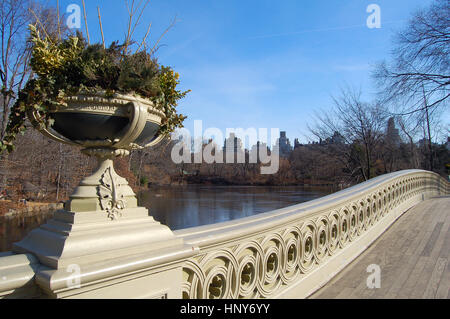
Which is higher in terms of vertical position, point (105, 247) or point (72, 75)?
point (72, 75)

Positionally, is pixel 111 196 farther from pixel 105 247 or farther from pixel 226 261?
pixel 226 261

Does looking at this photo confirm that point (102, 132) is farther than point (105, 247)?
Yes

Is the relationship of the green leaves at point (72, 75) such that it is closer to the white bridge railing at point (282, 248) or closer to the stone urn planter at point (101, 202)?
the stone urn planter at point (101, 202)

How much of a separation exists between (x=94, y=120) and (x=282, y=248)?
1.97 metres

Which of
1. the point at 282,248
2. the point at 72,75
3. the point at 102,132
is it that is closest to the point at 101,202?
the point at 102,132

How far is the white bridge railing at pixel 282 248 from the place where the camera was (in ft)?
6.53

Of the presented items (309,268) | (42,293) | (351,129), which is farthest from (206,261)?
(351,129)

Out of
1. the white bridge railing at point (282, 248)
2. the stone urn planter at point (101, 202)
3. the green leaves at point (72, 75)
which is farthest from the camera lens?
the white bridge railing at point (282, 248)

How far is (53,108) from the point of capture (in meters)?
1.58

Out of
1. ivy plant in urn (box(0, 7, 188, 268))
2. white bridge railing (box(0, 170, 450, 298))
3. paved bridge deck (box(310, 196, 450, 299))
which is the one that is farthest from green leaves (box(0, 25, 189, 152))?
paved bridge deck (box(310, 196, 450, 299))

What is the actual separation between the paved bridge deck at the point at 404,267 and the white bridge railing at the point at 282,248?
0.15 meters

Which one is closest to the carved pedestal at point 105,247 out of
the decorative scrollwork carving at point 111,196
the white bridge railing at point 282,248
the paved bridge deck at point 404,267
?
the decorative scrollwork carving at point 111,196

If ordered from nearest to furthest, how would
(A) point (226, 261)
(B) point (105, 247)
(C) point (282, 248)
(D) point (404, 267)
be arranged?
Result: 1. (B) point (105, 247)
2. (A) point (226, 261)
3. (C) point (282, 248)
4. (D) point (404, 267)

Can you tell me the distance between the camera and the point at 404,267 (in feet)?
12.3
